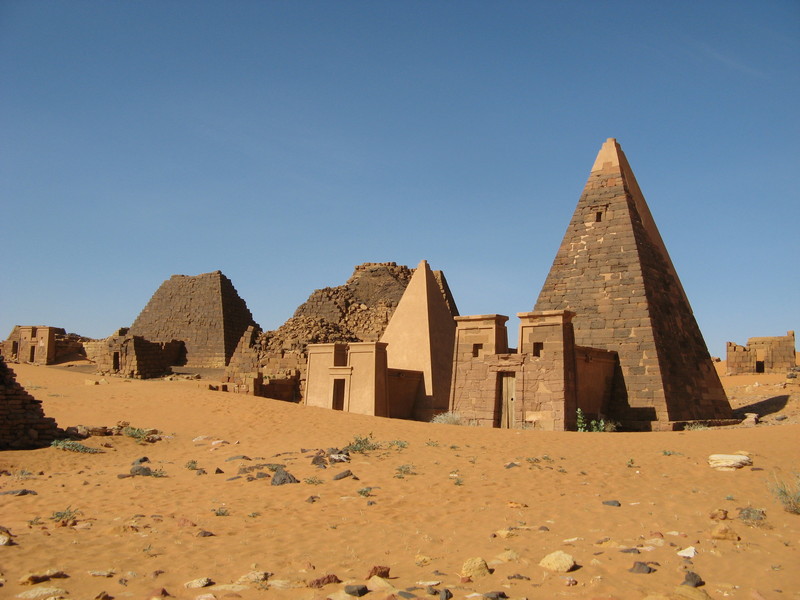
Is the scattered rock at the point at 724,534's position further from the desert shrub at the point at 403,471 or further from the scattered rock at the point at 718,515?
the desert shrub at the point at 403,471

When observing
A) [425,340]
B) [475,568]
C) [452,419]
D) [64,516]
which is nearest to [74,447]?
[64,516]

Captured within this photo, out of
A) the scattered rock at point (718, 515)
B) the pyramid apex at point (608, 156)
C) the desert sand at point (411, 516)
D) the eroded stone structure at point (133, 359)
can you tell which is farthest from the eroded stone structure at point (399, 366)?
the eroded stone structure at point (133, 359)

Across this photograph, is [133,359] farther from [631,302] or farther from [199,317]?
[631,302]

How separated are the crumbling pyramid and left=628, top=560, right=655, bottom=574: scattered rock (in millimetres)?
14302

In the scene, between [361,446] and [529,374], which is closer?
[361,446]

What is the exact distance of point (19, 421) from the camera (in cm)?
1319

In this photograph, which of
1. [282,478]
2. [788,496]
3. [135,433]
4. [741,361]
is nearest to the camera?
[788,496]

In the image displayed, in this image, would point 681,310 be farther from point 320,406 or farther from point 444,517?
point 444,517

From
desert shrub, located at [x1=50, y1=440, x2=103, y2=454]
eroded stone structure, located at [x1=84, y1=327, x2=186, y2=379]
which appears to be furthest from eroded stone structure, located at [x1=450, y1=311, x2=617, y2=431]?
eroded stone structure, located at [x1=84, y1=327, x2=186, y2=379]

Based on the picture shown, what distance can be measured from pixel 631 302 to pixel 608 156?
4602mm

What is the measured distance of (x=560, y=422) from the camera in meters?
15.9

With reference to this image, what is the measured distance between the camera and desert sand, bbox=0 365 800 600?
607 centimetres

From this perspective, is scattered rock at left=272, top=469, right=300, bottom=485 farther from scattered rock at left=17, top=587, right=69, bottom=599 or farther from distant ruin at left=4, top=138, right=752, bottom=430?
distant ruin at left=4, top=138, right=752, bottom=430

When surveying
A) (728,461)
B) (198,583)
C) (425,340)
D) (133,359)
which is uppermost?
(425,340)
